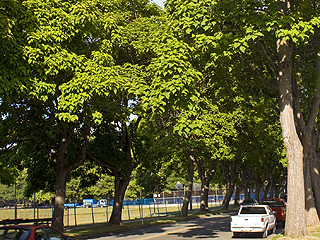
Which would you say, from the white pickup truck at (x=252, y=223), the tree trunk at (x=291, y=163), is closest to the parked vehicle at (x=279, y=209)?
the white pickup truck at (x=252, y=223)

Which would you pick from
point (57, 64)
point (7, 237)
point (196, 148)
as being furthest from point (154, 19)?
point (7, 237)

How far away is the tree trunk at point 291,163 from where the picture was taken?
596 inches

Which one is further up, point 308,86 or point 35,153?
point 308,86

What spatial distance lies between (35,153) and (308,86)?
53.0ft

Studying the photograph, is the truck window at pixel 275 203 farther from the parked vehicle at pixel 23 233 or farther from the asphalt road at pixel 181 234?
the parked vehicle at pixel 23 233

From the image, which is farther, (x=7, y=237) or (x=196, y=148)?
(x=196, y=148)

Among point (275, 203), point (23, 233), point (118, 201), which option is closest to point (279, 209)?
point (275, 203)

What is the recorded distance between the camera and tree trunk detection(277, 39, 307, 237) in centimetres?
1514

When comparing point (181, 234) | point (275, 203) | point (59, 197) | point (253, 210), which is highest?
point (59, 197)

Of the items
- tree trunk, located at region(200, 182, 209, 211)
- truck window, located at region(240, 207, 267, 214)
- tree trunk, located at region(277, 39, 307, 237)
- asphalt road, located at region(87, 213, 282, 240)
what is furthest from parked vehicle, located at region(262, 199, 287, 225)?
tree trunk, located at region(200, 182, 209, 211)

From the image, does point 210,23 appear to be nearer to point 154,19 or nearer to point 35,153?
point 154,19

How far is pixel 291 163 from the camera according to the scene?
15578mm

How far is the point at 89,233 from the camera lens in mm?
22281

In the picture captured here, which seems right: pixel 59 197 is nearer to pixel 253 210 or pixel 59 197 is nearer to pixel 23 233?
pixel 253 210
